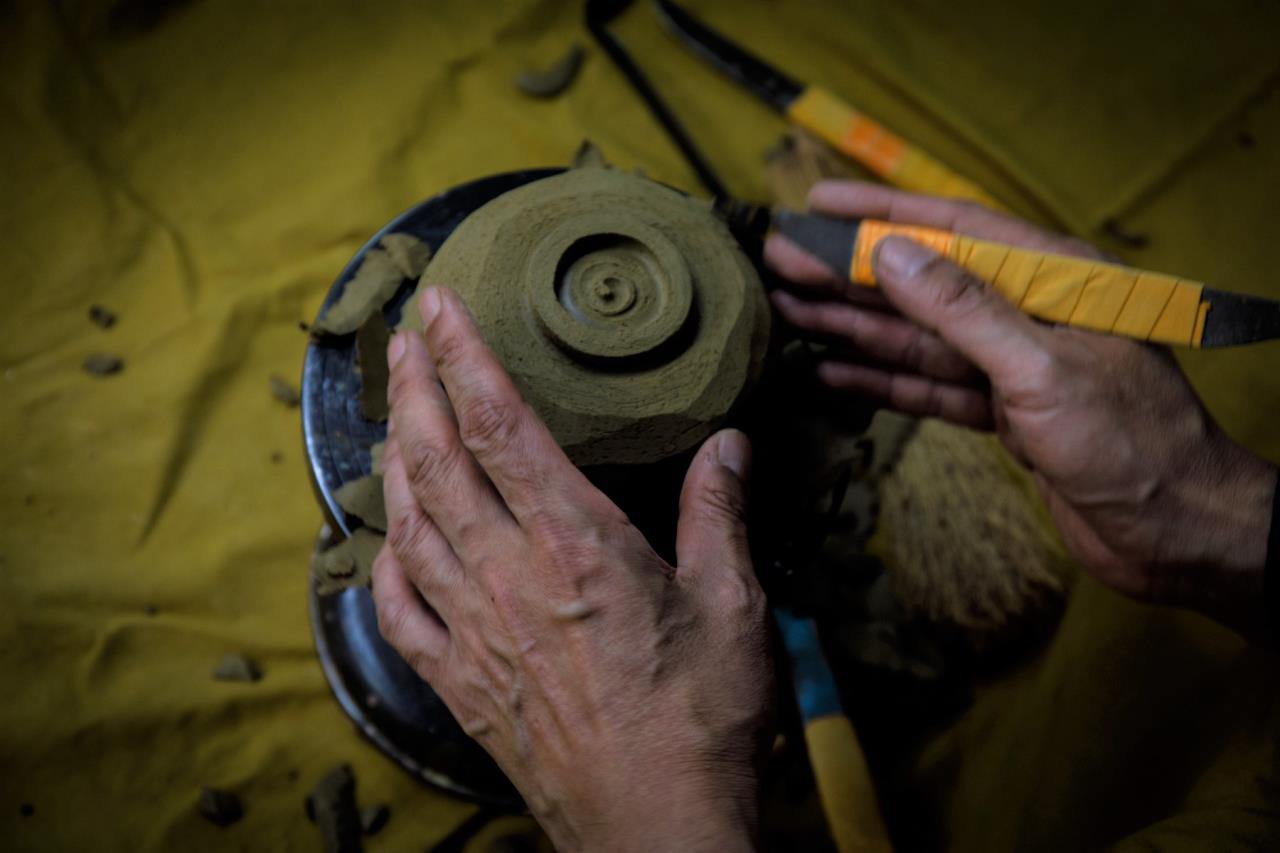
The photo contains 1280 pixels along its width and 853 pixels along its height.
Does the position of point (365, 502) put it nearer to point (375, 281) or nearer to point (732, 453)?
point (375, 281)

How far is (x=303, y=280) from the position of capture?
6.70ft

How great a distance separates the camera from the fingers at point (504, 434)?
99 centimetres

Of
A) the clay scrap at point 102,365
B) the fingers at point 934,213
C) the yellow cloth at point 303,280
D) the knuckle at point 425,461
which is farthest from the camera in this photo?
the clay scrap at point 102,365

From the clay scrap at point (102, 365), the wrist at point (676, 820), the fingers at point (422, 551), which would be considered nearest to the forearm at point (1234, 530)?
the wrist at point (676, 820)

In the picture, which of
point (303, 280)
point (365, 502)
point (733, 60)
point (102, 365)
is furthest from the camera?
point (733, 60)

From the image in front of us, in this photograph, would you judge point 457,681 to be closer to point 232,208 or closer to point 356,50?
point 232,208

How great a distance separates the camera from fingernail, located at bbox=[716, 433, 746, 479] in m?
1.09

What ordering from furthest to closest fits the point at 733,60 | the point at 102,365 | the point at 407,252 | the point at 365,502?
the point at 733,60
the point at 102,365
the point at 407,252
the point at 365,502

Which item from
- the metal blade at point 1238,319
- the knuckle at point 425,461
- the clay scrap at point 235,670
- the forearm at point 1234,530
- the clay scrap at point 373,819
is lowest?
the clay scrap at point 373,819

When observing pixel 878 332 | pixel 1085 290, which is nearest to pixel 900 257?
pixel 1085 290

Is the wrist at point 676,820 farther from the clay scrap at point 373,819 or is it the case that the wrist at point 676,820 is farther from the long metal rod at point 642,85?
the long metal rod at point 642,85

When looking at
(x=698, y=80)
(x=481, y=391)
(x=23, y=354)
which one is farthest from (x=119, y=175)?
(x=481, y=391)

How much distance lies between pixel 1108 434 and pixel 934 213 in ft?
1.61

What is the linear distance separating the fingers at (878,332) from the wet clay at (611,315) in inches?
12.6
